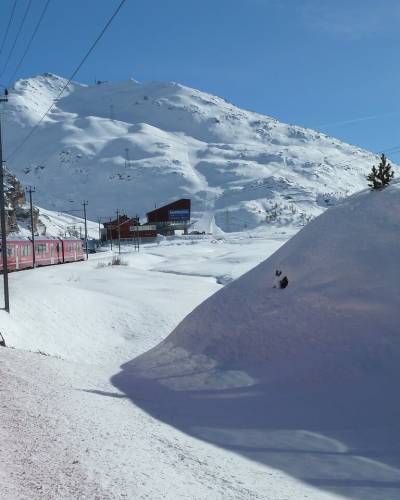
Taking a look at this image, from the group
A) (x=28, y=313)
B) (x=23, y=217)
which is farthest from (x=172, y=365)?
(x=23, y=217)

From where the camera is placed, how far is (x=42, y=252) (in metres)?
43.6

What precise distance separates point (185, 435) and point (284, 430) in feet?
4.84

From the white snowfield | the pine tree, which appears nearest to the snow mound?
the pine tree

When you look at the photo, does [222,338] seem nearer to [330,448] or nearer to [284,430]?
[284,430]

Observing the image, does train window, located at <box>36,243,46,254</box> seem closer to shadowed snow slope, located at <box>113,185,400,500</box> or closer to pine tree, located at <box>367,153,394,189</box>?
shadowed snow slope, located at <box>113,185,400,500</box>

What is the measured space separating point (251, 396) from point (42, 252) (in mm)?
37416

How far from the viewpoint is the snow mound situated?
9359mm

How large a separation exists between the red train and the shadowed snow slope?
25856mm

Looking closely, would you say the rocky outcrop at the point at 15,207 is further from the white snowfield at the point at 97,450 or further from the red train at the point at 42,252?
the white snowfield at the point at 97,450

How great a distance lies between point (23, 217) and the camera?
429 feet

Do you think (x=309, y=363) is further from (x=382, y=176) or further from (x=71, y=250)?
(x=71, y=250)

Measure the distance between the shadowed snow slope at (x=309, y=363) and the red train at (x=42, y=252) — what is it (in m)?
A: 25.9

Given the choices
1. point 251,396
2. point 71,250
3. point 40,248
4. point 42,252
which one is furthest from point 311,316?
point 71,250

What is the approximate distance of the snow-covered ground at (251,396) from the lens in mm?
5305
